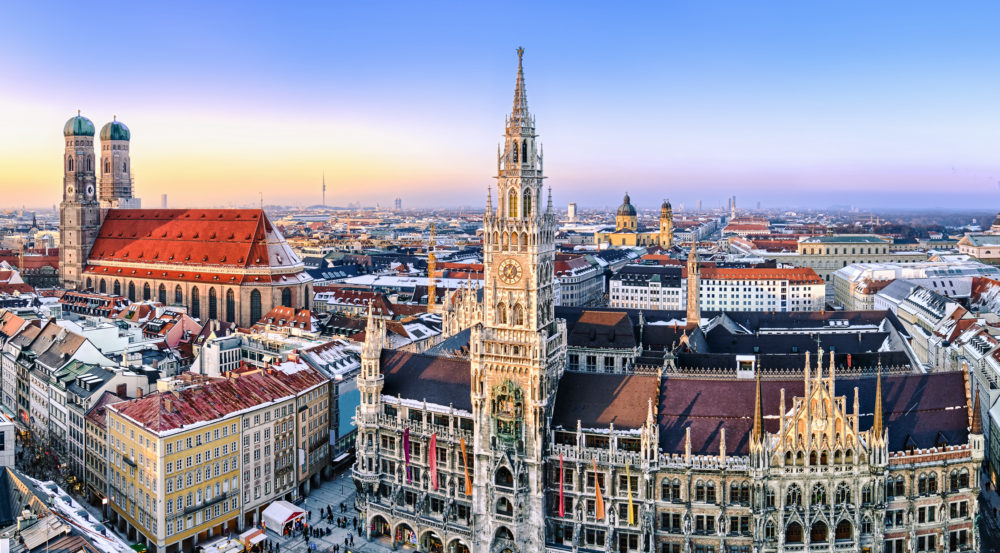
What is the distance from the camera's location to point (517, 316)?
69438 mm

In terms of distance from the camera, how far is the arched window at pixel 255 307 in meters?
157

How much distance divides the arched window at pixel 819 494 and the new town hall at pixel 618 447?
143 millimetres

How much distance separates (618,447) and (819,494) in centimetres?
1535

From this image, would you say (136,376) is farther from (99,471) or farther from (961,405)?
(961,405)

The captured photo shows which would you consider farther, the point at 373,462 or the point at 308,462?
the point at 308,462

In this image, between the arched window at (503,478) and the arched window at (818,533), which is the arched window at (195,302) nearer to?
the arched window at (503,478)

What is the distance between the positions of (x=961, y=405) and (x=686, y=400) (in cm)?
2230

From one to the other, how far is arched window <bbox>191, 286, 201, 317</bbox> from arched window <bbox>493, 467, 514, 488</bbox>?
363 feet

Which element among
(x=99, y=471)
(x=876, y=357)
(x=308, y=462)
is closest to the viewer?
(x=99, y=471)

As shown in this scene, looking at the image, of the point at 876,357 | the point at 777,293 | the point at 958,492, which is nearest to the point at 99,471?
the point at 958,492

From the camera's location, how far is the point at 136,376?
9256 centimetres

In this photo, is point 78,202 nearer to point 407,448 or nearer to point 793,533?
point 407,448

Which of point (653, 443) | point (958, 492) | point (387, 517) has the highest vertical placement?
point (653, 443)

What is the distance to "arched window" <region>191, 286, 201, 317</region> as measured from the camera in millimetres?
163875
